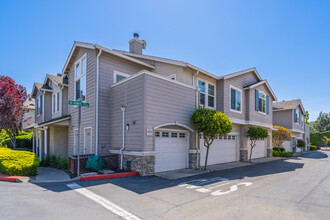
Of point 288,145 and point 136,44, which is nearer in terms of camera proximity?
point 136,44

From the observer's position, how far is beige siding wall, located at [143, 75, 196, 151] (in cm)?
963

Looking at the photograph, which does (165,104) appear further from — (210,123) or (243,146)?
(243,146)

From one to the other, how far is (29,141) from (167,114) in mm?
18302

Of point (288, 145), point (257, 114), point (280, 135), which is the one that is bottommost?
point (288, 145)

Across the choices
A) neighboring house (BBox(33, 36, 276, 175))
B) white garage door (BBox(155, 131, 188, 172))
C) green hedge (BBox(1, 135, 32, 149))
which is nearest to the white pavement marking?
neighboring house (BBox(33, 36, 276, 175))

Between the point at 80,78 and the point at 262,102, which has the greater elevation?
the point at 80,78

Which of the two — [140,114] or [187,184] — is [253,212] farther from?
[140,114]

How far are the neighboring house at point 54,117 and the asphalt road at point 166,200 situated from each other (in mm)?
7895

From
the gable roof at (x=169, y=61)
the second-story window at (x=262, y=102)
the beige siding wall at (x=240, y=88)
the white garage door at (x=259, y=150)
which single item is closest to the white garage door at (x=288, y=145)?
the white garage door at (x=259, y=150)

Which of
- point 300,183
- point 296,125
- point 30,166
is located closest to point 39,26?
point 30,166

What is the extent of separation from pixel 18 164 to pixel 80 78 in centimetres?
634

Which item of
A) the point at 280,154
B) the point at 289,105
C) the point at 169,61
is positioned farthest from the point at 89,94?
the point at 289,105

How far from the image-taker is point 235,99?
15.8m

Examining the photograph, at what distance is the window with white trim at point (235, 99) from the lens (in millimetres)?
15431
